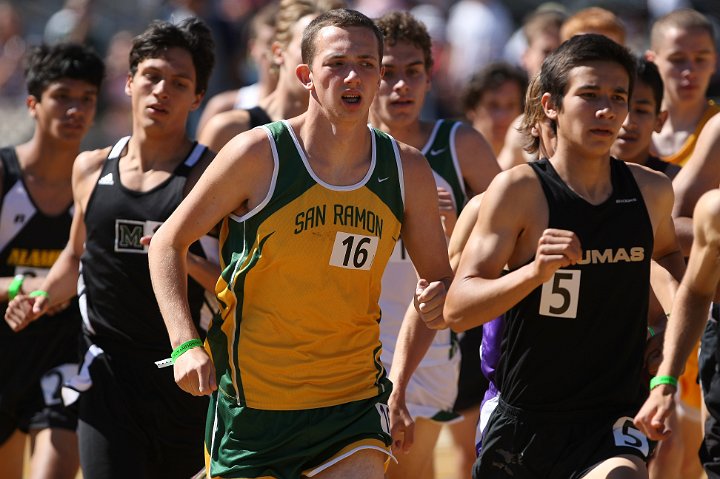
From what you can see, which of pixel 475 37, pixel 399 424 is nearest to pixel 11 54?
pixel 475 37

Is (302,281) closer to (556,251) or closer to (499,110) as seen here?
(556,251)

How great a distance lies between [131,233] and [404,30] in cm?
180

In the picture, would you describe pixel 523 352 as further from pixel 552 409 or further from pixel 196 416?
pixel 196 416

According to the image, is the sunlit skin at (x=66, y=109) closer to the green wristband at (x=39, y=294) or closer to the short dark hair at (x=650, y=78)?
the green wristband at (x=39, y=294)

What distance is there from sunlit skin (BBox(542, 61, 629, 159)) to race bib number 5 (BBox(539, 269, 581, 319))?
48 centimetres

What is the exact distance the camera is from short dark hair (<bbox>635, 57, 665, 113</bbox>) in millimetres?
6301

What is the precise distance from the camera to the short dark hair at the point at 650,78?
248 inches

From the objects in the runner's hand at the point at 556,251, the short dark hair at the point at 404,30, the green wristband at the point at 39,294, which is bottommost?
the green wristband at the point at 39,294

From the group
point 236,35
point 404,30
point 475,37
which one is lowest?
point 404,30

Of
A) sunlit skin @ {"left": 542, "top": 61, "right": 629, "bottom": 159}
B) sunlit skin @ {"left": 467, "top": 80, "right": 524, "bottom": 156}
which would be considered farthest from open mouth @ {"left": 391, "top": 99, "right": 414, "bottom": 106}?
sunlit skin @ {"left": 467, "top": 80, "right": 524, "bottom": 156}

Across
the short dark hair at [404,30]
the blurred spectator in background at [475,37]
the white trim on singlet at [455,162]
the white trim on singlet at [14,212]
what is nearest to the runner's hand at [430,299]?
the white trim on singlet at [455,162]

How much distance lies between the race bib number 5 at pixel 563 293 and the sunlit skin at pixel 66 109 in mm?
3163

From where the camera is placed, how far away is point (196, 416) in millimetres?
5902

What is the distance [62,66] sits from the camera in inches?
273
